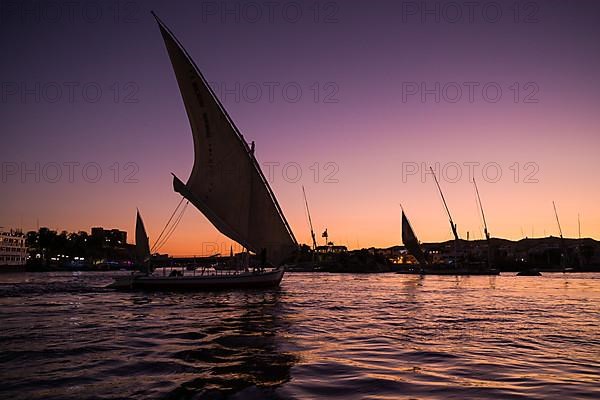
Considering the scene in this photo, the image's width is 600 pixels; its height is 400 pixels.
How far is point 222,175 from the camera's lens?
4178 centimetres

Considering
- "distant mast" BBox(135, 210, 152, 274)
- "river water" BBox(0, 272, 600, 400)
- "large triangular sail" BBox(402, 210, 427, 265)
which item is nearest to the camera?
"river water" BBox(0, 272, 600, 400)

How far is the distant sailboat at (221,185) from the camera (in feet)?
132

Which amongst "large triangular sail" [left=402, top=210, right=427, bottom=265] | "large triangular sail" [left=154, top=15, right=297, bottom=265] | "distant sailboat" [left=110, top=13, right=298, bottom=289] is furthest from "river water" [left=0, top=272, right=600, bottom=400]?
"large triangular sail" [left=402, top=210, right=427, bottom=265]

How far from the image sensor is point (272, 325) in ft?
69.4

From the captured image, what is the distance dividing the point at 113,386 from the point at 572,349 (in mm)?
12969

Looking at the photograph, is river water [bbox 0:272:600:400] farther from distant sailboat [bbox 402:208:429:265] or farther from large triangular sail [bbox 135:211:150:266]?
distant sailboat [bbox 402:208:429:265]

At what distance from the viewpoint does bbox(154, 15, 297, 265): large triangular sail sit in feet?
132

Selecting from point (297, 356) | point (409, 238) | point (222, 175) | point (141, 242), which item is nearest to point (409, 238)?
point (409, 238)

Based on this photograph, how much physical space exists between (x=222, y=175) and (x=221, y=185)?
0.82 m

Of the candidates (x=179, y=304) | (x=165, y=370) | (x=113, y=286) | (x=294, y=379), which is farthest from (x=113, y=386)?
(x=113, y=286)

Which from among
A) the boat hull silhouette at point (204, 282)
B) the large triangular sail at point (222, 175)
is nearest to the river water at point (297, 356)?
the boat hull silhouette at point (204, 282)

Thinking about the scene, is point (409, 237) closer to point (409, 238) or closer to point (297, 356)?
point (409, 238)

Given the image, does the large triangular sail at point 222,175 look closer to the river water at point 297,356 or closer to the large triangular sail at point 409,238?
the river water at point 297,356

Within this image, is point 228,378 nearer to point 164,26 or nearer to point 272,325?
point 272,325
